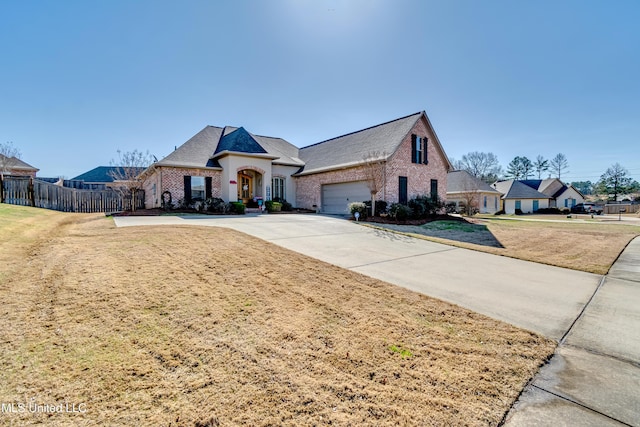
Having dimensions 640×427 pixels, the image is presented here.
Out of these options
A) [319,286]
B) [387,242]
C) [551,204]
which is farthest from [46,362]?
[551,204]

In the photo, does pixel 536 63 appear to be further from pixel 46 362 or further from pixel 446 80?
pixel 46 362

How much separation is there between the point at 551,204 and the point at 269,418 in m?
54.0

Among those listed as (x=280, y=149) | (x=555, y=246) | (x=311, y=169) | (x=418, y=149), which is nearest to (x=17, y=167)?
(x=280, y=149)

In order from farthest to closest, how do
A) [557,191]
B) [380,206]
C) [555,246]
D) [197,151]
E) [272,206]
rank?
[557,191] < [197,151] < [272,206] < [380,206] < [555,246]

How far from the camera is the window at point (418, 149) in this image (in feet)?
61.7

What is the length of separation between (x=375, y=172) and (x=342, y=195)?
3.92 meters

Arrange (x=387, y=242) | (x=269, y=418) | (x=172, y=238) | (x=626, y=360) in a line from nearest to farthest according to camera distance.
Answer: (x=269, y=418), (x=626, y=360), (x=172, y=238), (x=387, y=242)

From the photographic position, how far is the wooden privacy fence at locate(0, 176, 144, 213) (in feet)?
48.2

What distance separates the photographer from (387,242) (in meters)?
9.19

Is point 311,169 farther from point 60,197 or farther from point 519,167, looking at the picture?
point 519,167

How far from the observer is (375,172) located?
648 inches

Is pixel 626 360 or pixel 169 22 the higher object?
pixel 169 22

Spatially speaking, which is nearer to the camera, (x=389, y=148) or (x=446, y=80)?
(x=446, y=80)

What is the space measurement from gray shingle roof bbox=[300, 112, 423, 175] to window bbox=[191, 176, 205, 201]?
7.35m
